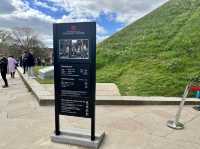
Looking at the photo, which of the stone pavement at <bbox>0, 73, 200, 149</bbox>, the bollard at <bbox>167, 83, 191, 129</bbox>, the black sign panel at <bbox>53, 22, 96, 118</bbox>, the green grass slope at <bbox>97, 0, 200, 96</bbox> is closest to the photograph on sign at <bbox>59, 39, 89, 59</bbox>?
the black sign panel at <bbox>53, 22, 96, 118</bbox>

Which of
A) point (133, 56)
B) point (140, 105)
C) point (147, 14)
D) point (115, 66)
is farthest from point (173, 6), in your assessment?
point (140, 105)

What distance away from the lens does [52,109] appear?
742 centimetres

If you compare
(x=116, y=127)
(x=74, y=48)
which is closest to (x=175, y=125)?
(x=116, y=127)

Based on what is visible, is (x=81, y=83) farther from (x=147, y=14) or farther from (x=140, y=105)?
(x=147, y=14)

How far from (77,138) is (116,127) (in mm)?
1236

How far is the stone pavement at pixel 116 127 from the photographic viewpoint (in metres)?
4.91

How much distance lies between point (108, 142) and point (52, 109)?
2869 millimetres

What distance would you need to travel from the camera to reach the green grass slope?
409 inches

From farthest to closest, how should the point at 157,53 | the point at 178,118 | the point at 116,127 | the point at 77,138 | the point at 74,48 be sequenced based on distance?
1. the point at 157,53
2. the point at 178,118
3. the point at 116,127
4. the point at 77,138
5. the point at 74,48

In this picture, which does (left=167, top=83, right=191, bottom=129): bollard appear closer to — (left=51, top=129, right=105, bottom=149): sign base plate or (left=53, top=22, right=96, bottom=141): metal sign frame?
(left=51, top=129, right=105, bottom=149): sign base plate

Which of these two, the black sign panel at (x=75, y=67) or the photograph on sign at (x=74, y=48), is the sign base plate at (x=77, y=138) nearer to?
the black sign panel at (x=75, y=67)

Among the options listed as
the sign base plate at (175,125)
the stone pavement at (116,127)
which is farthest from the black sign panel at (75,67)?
the sign base plate at (175,125)

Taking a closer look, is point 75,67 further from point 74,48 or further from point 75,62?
point 74,48

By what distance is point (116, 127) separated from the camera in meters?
5.84
